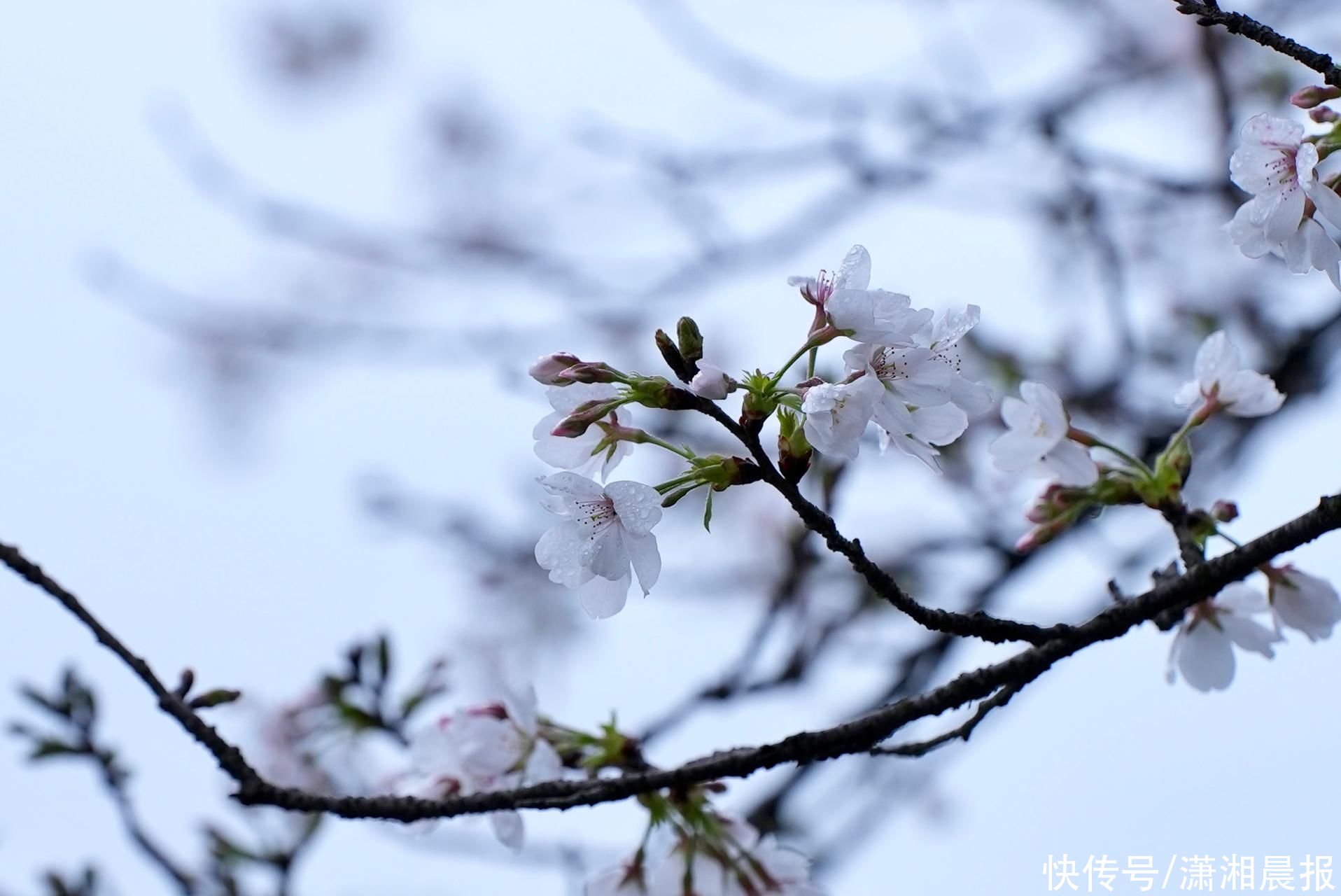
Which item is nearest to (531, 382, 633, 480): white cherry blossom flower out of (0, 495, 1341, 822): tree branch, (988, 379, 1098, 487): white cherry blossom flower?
(0, 495, 1341, 822): tree branch

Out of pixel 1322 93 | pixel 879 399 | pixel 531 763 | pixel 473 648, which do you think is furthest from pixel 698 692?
pixel 473 648

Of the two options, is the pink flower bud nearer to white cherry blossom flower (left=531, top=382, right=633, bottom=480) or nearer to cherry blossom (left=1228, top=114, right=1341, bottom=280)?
white cherry blossom flower (left=531, top=382, right=633, bottom=480)

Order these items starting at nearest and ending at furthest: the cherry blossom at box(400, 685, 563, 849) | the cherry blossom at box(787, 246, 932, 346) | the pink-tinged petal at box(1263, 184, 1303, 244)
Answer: the cherry blossom at box(787, 246, 932, 346) < the pink-tinged petal at box(1263, 184, 1303, 244) < the cherry blossom at box(400, 685, 563, 849)

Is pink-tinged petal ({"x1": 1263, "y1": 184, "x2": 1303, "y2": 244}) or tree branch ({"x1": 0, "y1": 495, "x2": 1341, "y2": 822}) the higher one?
pink-tinged petal ({"x1": 1263, "y1": 184, "x2": 1303, "y2": 244})

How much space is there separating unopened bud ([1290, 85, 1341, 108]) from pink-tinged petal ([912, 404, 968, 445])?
49cm

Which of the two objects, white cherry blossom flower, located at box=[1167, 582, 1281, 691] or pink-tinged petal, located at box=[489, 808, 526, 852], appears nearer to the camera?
white cherry blossom flower, located at box=[1167, 582, 1281, 691]

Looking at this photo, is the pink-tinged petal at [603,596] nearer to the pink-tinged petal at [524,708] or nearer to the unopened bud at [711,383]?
the unopened bud at [711,383]

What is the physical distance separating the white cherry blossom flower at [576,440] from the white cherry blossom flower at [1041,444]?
0.47 metres

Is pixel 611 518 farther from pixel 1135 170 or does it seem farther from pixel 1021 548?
pixel 1135 170

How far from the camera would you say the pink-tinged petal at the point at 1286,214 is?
1283mm

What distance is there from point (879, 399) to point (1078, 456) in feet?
1.41

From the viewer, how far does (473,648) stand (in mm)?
5758

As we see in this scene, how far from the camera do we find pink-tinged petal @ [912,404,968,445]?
4.13ft

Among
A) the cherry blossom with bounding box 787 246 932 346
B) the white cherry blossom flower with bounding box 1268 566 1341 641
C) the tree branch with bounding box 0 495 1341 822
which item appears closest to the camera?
the tree branch with bounding box 0 495 1341 822
